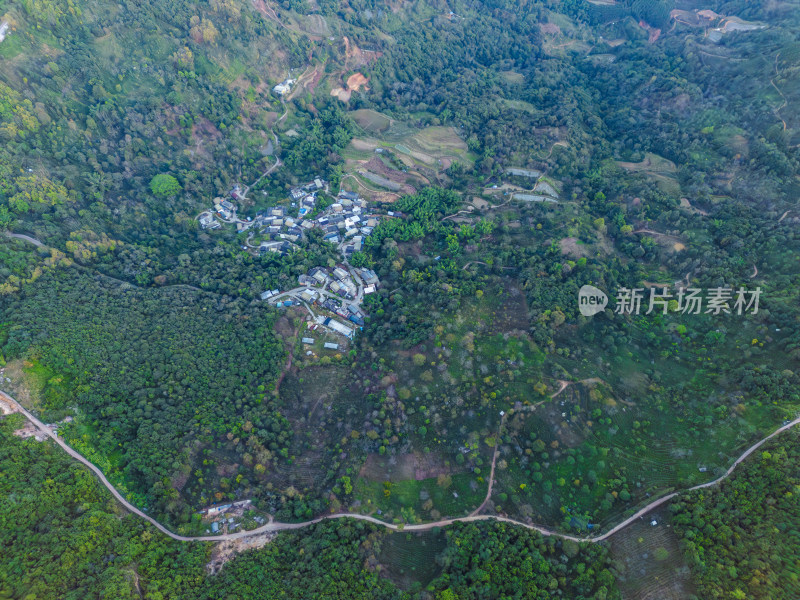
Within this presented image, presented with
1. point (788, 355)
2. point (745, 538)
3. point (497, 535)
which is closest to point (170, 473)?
point (497, 535)

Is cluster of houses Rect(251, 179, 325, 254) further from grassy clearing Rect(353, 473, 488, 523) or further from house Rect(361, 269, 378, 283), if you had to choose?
grassy clearing Rect(353, 473, 488, 523)

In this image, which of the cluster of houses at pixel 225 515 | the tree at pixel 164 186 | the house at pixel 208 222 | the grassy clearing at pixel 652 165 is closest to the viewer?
the cluster of houses at pixel 225 515

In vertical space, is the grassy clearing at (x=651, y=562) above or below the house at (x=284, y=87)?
below

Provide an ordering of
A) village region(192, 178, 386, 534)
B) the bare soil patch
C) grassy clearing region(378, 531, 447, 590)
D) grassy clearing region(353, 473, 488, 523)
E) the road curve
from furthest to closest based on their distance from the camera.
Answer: village region(192, 178, 386, 534) < grassy clearing region(353, 473, 488, 523) < the road curve < grassy clearing region(378, 531, 447, 590) < the bare soil patch

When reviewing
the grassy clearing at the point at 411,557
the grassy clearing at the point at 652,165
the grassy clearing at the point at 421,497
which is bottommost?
the grassy clearing at the point at 411,557

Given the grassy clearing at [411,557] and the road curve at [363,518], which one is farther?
the road curve at [363,518]

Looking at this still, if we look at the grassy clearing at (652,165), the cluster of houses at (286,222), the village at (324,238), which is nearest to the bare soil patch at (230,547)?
the village at (324,238)

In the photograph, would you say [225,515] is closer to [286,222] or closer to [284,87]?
[286,222]

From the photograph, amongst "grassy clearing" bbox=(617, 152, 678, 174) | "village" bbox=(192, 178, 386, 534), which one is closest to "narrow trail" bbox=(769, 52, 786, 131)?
"grassy clearing" bbox=(617, 152, 678, 174)

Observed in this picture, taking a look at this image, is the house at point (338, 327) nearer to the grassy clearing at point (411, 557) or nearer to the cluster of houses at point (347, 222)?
the cluster of houses at point (347, 222)
